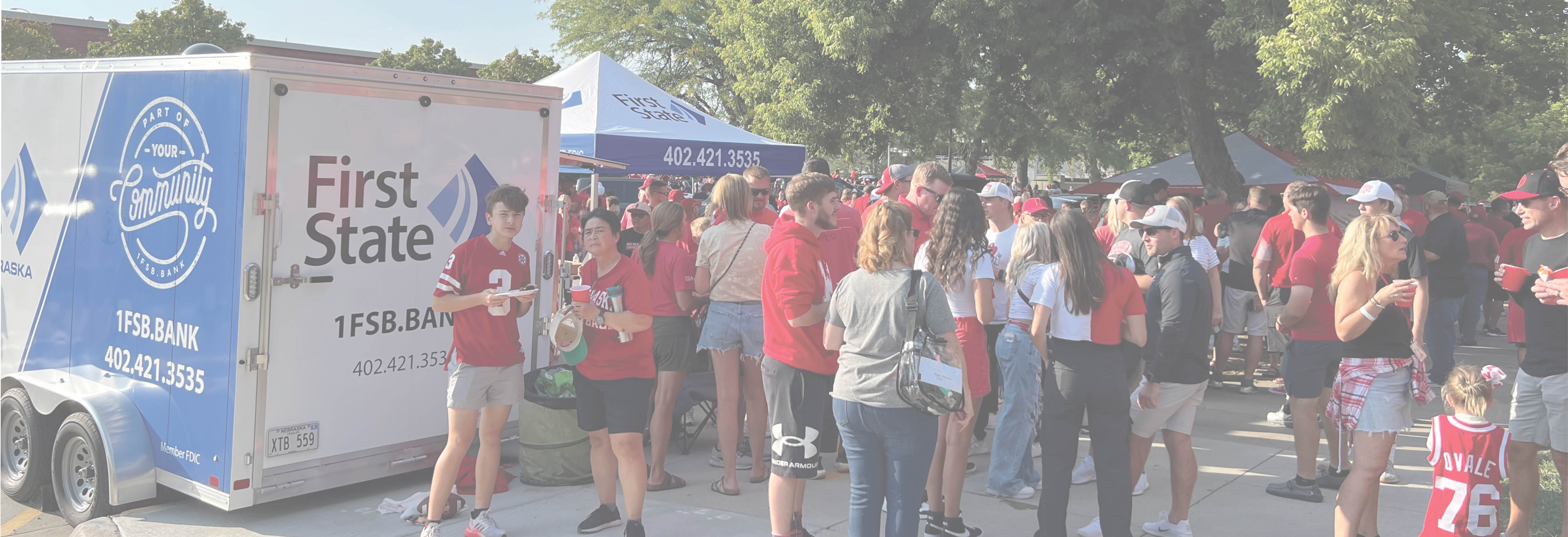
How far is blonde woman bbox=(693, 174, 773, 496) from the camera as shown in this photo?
5621 mm

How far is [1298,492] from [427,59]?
1386 inches

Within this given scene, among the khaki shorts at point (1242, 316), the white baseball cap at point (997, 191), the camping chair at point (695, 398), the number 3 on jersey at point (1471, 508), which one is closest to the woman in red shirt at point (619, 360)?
the camping chair at point (695, 398)

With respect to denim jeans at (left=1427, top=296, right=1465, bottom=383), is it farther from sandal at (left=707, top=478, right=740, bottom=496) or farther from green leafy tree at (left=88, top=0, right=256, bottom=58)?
green leafy tree at (left=88, top=0, right=256, bottom=58)

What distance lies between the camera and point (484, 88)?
5.70 meters

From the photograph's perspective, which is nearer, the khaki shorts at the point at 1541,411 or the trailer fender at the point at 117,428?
the khaki shorts at the point at 1541,411

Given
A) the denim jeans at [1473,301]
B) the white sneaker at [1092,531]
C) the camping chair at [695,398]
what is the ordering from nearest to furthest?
the white sneaker at [1092,531], the camping chair at [695,398], the denim jeans at [1473,301]

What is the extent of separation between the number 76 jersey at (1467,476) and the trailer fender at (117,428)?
5.90m

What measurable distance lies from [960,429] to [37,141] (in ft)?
17.6

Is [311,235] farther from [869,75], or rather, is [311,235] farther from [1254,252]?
[869,75]

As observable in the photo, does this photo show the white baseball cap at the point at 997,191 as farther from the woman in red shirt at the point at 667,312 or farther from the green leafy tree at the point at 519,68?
the green leafy tree at the point at 519,68

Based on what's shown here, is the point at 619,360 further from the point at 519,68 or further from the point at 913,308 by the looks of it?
the point at 519,68

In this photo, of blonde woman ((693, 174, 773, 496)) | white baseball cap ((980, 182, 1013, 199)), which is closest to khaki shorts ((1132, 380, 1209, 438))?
white baseball cap ((980, 182, 1013, 199))

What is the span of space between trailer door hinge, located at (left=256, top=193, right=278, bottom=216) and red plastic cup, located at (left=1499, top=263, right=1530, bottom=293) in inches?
222

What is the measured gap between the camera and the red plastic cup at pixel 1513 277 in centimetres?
468
